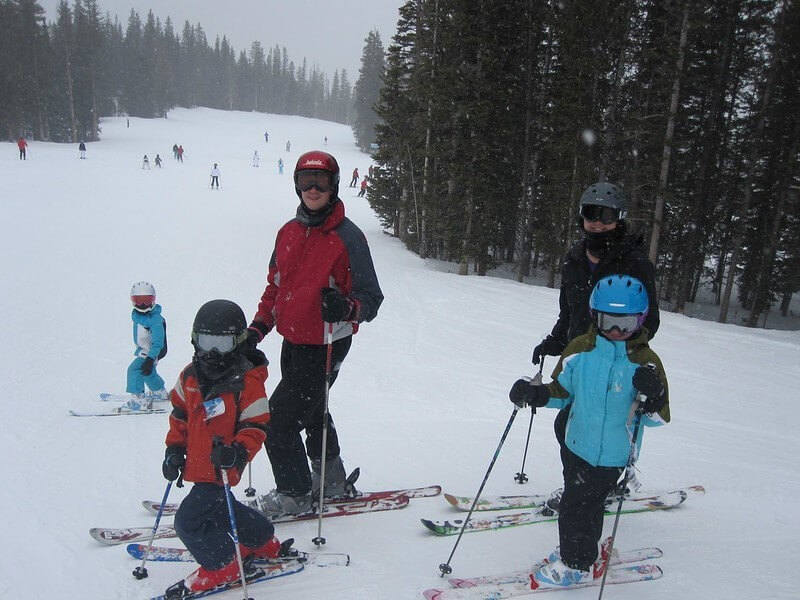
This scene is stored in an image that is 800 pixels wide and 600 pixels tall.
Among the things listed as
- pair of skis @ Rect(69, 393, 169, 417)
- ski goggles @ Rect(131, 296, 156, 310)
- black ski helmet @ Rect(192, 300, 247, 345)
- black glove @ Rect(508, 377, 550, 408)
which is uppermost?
black ski helmet @ Rect(192, 300, 247, 345)

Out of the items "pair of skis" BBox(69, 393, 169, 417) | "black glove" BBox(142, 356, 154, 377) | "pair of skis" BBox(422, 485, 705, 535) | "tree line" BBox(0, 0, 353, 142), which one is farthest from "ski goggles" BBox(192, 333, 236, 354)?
"tree line" BBox(0, 0, 353, 142)

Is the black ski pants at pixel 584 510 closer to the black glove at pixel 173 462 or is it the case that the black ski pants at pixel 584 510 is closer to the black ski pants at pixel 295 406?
the black ski pants at pixel 295 406

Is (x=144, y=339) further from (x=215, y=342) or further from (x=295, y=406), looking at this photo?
(x=215, y=342)

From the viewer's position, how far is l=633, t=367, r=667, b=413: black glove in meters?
2.57

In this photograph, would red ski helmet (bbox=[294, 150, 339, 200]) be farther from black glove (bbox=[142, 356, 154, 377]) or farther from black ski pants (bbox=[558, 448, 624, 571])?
black glove (bbox=[142, 356, 154, 377])

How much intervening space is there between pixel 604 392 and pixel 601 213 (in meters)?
1.20

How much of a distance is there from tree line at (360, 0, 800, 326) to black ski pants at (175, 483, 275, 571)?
14900 millimetres

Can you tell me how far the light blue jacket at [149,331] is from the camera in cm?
616

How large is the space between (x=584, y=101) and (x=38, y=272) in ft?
56.3

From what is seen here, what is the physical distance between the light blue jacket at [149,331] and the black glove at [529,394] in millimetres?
4956

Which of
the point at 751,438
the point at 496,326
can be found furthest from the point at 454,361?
the point at 751,438

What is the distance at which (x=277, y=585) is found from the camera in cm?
296

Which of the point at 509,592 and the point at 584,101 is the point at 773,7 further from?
the point at 509,592

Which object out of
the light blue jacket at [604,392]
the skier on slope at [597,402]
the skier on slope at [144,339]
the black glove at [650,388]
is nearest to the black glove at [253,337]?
the skier on slope at [597,402]
